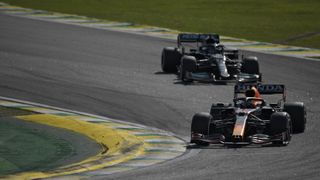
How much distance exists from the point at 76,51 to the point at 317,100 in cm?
1173

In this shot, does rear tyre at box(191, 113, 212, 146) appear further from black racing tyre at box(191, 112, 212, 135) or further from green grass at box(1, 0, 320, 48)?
green grass at box(1, 0, 320, 48)

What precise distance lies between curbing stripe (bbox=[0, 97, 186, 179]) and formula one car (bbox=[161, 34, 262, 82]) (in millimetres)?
6149

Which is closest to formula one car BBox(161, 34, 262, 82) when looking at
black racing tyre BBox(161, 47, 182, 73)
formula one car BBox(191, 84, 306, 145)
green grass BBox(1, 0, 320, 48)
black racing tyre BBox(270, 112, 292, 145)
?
black racing tyre BBox(161, 47, 182, 73)

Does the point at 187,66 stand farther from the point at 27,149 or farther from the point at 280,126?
the point at 27,149

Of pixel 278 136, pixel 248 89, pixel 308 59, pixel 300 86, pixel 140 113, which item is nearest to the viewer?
pixel 278 136

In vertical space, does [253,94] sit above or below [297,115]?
above

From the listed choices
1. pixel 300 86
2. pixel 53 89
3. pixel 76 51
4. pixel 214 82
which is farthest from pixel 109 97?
pixel 76 51

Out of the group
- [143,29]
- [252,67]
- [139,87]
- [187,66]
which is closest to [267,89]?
[139,87]

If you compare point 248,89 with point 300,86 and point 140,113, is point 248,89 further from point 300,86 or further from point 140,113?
point 300,86

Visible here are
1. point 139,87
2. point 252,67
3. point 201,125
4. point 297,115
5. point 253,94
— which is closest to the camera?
point 201,125

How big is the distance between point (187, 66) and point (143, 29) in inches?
476

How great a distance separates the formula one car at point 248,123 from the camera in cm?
2216

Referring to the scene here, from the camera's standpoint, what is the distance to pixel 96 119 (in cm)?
2597

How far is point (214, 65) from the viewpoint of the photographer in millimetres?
32406
